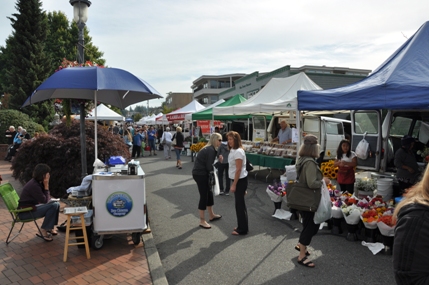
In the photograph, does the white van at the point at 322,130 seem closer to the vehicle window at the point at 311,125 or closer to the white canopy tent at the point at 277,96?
the vehicle window at the point at 311,125

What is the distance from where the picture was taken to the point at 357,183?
758 cm

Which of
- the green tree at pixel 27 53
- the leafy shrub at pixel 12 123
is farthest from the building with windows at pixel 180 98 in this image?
the leafy shrub at pixel 12 123

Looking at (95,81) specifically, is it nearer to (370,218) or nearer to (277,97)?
(370,218)

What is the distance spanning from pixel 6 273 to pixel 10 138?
44.6 feet

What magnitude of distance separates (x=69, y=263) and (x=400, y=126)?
917cm

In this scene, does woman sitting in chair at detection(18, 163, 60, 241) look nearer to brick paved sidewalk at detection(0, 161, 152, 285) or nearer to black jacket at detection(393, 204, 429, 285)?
brick paved sidewalk at detection(0, 161, 152, 285)

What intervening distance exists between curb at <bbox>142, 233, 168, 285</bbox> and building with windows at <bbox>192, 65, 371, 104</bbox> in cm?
2556

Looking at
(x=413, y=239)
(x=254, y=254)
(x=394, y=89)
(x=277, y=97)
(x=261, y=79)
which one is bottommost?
(x=254, y=254)

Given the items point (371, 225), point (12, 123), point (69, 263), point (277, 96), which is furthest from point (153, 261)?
point (12, 123)

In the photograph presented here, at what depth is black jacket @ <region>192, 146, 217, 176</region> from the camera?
6219 millimetres

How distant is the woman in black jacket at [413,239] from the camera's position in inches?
64.3

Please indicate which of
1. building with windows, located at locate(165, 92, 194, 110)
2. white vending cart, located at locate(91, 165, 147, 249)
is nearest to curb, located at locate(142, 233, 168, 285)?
white vending cart, located at locate(91, 165, 147, 249)

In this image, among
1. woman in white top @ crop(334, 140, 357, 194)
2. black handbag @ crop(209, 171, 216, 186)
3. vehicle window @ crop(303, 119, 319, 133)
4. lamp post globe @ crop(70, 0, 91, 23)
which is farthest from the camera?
vehicle window @ crop(303, 119, 319, 133)

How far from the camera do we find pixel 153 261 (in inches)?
188
